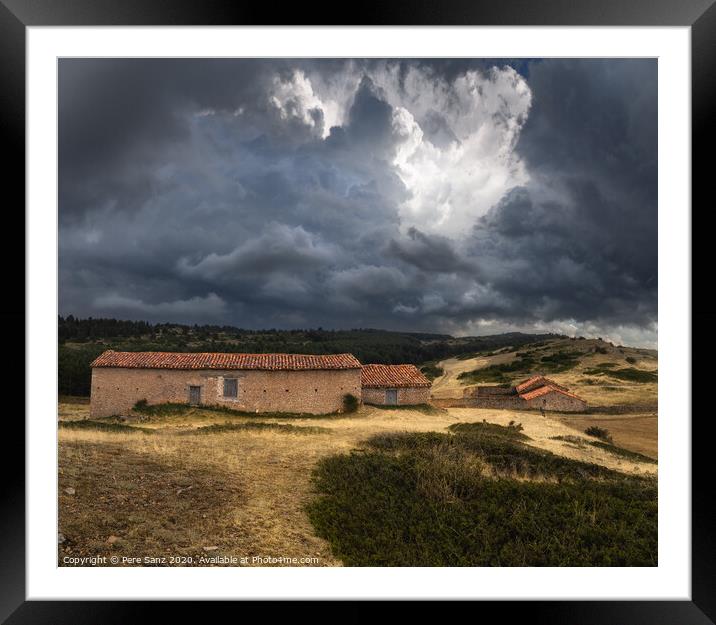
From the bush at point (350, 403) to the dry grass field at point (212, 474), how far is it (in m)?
0.22

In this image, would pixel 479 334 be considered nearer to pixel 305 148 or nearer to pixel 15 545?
pixel 305 148

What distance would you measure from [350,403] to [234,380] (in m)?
2.09

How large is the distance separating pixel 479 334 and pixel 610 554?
2998 millimetres

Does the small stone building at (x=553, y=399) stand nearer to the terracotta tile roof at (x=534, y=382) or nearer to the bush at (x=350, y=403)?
the terracotta tile roof at (x=534, y=382)

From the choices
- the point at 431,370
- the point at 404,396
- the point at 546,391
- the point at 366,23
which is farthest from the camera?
the point at 404,396

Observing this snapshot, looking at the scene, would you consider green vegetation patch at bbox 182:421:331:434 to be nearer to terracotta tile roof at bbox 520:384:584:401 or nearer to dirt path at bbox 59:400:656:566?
dirt path at bbox 59:400:656:566

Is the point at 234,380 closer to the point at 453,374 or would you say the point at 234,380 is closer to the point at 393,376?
the point at 393,376

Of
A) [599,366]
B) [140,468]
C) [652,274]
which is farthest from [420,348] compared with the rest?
[140,468]

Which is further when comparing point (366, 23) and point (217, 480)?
point (217, 480)

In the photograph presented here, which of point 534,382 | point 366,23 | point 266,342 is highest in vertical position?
point 366,23

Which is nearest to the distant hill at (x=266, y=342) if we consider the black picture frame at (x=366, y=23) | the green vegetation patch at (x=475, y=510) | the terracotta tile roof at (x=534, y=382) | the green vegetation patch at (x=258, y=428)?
the terracotta tile roof at (x=534, y=382)

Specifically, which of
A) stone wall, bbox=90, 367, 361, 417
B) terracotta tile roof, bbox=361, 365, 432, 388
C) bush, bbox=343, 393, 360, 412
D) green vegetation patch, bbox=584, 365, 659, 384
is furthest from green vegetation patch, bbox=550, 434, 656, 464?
stone wall, bbox=90, 367, 361, 417

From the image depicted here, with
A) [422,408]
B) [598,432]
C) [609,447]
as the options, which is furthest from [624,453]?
[422,408]

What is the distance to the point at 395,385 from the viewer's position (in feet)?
20.5
